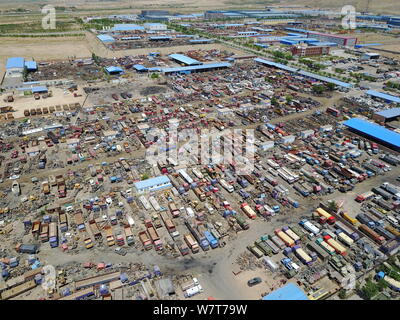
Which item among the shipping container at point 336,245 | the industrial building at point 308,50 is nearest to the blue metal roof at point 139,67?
the industrial building at point 308,50

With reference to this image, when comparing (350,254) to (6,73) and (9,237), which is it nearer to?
(9,237)

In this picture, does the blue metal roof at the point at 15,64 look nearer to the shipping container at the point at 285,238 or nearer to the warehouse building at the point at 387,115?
the shipping container at the point at 285,238

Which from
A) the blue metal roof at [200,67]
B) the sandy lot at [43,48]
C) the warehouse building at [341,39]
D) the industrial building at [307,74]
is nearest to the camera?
the industrial building at [307,74]

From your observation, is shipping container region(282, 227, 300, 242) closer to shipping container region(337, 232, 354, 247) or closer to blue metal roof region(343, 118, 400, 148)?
shipping container region(337, 232, 354, 247)

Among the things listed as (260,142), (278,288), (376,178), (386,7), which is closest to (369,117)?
(376,178)

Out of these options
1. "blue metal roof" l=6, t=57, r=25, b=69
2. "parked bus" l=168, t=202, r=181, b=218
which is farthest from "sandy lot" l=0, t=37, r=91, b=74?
"parked bus" l=168, t=202, r=181, b=218
